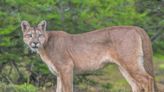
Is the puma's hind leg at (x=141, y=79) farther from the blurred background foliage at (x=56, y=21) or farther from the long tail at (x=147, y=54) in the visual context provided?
the blurred background foliage at (x=56, y=21)

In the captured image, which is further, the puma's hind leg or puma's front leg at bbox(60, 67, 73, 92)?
puma's front leg at bbox(60, 67, 73, 92)

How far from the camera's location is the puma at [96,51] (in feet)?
51.0

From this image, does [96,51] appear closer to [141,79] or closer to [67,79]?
[67,79]

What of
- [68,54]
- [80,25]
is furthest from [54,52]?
[80,25]

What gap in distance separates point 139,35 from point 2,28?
4369 millimetres

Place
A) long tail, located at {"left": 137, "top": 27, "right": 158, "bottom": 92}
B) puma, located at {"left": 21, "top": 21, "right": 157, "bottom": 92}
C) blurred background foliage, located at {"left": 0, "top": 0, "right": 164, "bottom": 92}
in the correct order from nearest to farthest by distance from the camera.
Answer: puma, located at {"left": 21, "top": 21, "right": 157, "bottom": 92}, long tail, located at {"left": 137, "top": 27, "right": 158, "bottom": 92}, blurred background foliage, located at {"left": 0, "top": 0, "right": 164, "bottom": 92}

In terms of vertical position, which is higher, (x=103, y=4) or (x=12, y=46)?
(x=103, y=4)

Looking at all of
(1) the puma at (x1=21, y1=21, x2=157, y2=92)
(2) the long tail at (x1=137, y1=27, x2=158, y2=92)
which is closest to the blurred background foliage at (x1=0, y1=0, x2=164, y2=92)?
(1) the puma at (x1=21, y1=21, x2=157, y2=92)

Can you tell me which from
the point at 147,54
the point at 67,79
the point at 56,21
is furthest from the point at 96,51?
the point at 56,21

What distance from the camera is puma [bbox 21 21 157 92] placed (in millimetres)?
15539

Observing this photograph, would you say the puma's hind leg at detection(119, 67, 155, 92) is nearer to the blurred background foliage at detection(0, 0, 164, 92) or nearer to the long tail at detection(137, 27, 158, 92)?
the long tail at detection(137, 27, 158, 92)

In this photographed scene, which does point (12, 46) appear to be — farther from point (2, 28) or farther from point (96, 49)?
point (96, 49)

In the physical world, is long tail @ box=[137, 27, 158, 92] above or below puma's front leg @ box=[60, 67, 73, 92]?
above

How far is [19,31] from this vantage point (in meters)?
18.7
